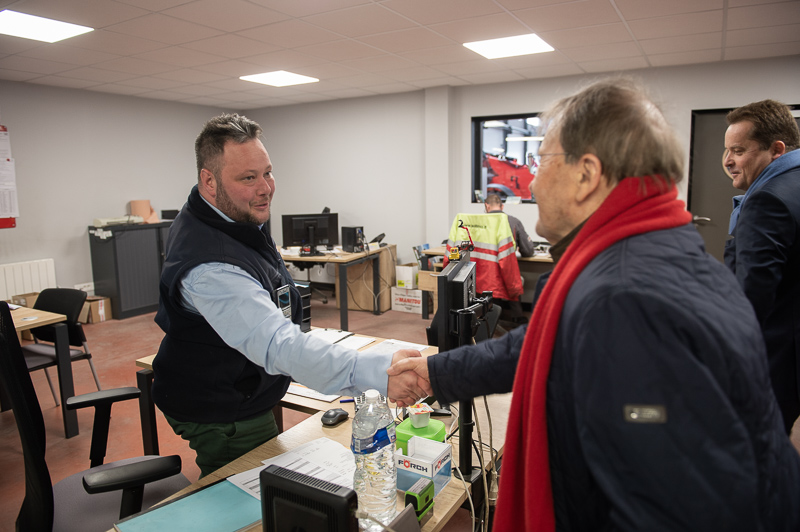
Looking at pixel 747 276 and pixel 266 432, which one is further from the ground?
pixel 747 276

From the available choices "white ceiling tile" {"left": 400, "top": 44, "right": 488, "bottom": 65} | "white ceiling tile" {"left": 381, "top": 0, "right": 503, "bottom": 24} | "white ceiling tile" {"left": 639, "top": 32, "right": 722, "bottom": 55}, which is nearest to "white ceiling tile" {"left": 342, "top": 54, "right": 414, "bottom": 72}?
"white ceiling tile" {"left": 400, "top": 44, "right": 488, "bottom": 65}

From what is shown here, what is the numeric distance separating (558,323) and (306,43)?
4.15 metres

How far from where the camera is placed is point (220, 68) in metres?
5.14

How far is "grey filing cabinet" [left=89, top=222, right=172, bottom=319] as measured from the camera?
6.00 metres

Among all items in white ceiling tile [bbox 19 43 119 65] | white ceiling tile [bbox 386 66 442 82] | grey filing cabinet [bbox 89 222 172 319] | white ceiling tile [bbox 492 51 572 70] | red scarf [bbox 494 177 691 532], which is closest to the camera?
red scarf [bbox 494 177 691 532]

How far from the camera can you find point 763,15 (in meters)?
3.71

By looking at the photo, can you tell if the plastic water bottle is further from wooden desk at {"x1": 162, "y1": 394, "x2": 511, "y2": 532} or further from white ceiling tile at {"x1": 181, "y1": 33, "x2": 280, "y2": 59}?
white ceiling tile at {"x1": 181, "y1": 33, "x2": 280, "y2": 59}

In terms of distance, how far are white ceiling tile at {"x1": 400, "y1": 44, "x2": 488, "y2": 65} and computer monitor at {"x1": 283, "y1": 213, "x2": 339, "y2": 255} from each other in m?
2.17

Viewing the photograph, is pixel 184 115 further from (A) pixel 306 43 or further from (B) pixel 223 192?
(B) pixel 223 192

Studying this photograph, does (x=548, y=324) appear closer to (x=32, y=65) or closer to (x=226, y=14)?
(x=226, y=14)

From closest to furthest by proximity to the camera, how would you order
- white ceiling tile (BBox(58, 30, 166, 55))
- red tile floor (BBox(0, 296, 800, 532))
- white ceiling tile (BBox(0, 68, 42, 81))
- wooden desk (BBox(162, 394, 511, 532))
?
wooden desk (BBox(162, 394, 511, 532)) < red tile floor (BBox(0, 296, 800, 532)) < white ceiling tile (BBox(58, 30, 166, 55)) < white ceiling tile (BBox(0, 68, 42, 81))

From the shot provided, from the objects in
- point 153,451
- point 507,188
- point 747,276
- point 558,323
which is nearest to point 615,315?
point 558,323

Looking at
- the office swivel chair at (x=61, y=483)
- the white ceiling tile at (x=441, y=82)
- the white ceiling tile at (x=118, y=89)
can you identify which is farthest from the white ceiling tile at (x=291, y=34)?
the office swivel chair at (x=61, y=483)

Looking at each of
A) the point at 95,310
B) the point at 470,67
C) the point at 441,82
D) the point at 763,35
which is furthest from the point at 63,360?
the point at 763,35
